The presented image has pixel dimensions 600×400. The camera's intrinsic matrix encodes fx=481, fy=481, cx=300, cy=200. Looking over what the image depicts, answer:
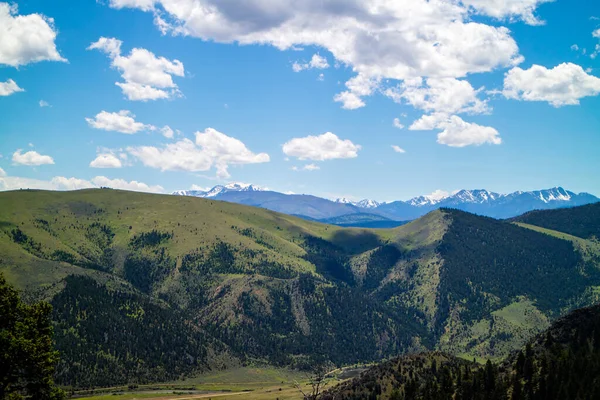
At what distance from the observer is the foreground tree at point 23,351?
169 feet

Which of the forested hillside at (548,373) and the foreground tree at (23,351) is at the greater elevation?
the foreground tree at (23,351)

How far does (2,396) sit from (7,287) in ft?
37.7

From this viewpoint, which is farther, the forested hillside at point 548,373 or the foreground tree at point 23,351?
the forested hillside at point 548,373

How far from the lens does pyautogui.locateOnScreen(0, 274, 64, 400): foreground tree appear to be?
51.4 metres

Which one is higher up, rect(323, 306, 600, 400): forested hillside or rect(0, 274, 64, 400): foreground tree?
rect(0, 274, 64, 400): foreground tree

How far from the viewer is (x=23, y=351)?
52.0 m

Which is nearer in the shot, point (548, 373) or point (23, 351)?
point (23, 351)

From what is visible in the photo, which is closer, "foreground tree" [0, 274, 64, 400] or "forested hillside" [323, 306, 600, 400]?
"foreground tree" [0, 274, 64, 400]

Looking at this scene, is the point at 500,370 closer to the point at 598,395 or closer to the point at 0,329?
the point at 598,395

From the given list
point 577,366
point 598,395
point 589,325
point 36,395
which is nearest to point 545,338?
point 589,325

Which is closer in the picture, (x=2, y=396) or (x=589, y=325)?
A: (x=2, y=396)

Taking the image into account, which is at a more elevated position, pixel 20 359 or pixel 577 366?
pixel 20 359

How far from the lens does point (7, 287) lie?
53.9 meters

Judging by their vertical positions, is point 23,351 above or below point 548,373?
above
